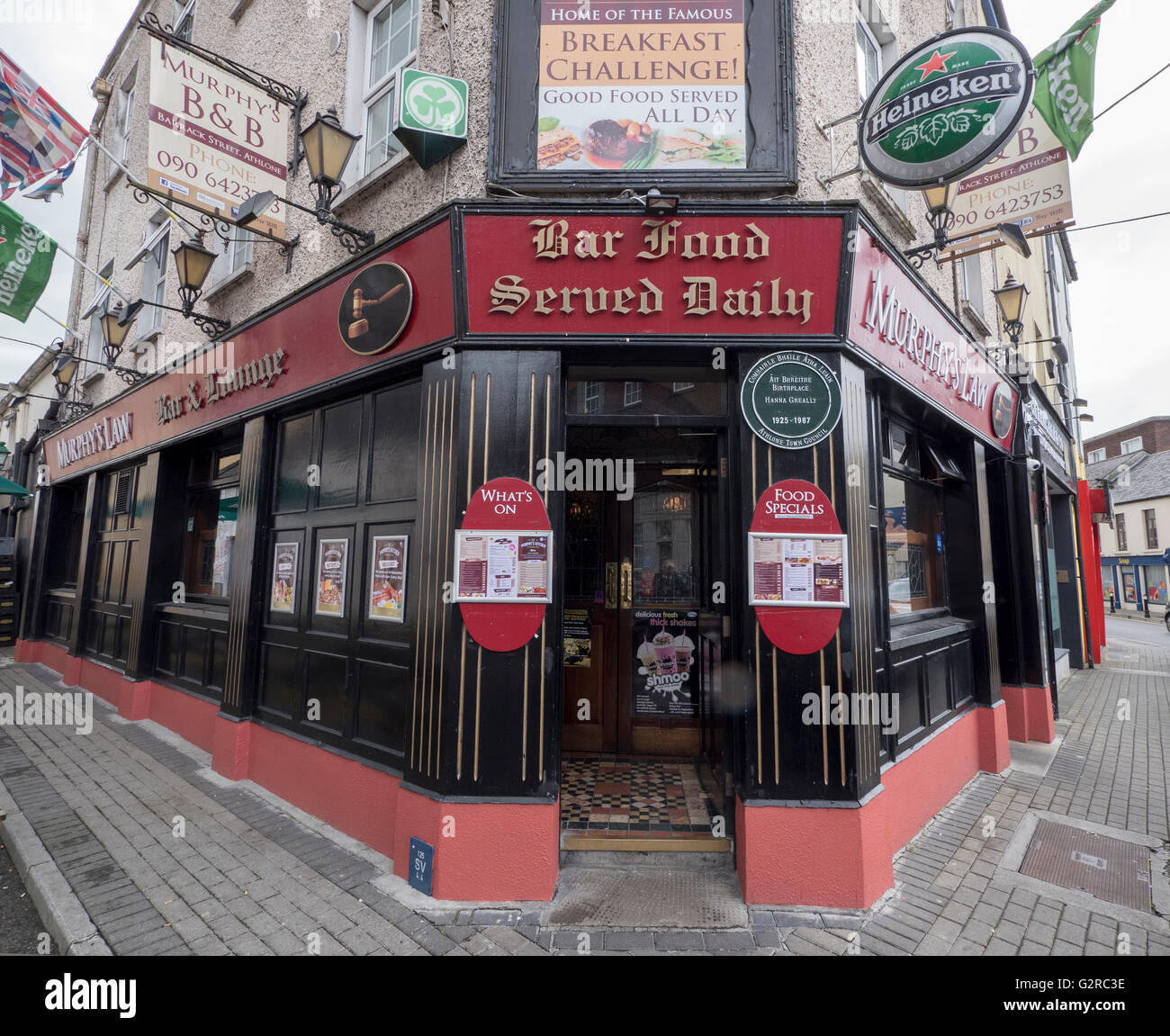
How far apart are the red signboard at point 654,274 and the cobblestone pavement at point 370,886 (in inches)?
141

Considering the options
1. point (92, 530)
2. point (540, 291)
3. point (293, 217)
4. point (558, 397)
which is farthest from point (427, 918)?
point (92, 530)

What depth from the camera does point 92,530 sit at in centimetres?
972

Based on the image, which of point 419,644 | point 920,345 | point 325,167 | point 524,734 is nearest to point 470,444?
point 419,644

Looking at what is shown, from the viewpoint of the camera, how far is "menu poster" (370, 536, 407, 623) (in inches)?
178

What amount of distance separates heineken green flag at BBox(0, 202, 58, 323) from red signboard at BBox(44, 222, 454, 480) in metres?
1.42

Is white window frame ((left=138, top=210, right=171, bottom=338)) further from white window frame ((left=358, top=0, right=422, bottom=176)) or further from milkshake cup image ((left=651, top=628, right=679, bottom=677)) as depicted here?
milkshake cup image ((left=651, top=628, right=679, bottom=677))

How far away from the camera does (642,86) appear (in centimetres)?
426

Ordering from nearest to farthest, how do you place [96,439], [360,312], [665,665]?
[360,312] < [665,665] < [96,439]

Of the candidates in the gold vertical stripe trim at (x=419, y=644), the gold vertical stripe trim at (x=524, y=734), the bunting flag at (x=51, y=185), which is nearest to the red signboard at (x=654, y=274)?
the gold vertical stripe trim at (x=419, y=644)

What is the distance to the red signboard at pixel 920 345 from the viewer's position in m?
4.13

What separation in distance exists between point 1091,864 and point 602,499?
15.4 feet

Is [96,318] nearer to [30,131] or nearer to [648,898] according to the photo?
[30,131]

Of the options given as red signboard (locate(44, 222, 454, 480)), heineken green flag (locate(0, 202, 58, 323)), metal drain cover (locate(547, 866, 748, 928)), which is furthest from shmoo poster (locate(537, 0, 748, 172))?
heineken green flag (locate(0, 202, 58, 323))

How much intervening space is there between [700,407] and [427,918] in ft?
12.2
